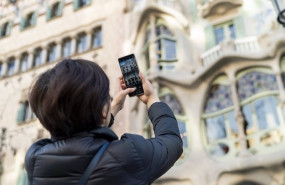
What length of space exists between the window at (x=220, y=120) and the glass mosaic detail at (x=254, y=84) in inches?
A: 13.1

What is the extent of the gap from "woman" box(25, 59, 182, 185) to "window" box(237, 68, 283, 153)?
7.05m

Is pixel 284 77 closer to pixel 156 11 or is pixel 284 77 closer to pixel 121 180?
Result: pixel 156 11

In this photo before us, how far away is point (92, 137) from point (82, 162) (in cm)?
9

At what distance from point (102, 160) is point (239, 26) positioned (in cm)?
972

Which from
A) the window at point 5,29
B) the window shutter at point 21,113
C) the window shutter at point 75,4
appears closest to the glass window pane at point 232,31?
the window shutter at point 75,4

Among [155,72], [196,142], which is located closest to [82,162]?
[196,142]

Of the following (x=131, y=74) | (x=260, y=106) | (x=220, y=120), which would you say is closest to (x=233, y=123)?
(x=220, y=120)

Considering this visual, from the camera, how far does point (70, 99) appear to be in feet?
3.63

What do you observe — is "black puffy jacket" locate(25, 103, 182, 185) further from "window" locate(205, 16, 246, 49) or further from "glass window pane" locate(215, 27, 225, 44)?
"glass window pane" locate(215, 27, 225, 44)

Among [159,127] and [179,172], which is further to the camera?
[179,172]

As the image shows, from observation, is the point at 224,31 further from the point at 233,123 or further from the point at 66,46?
the point at 66,46

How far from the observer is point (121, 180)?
1037mm

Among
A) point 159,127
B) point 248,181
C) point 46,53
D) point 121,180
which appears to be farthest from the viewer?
point 46,53

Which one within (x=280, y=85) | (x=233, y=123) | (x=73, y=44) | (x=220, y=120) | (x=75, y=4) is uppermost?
(x=75, y=4)
